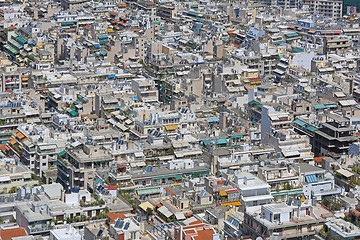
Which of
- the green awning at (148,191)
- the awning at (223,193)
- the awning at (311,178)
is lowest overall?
the green awning at (148,191)

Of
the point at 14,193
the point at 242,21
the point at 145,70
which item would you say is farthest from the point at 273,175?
the point at 242,21

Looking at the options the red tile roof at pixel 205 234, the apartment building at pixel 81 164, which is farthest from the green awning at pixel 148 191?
the red tile roof at pixel 205 234

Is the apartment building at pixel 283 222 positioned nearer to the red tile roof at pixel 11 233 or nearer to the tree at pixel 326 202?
the tree at pixel 326 202

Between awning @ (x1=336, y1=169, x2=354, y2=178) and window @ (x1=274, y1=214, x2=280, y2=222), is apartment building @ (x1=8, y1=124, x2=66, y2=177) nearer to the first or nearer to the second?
awning @ (x1=336, y1=169, x2=354, y2=178)

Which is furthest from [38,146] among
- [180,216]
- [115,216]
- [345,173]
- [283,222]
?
[283,222]

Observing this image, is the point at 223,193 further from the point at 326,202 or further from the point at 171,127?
the point at 171,127

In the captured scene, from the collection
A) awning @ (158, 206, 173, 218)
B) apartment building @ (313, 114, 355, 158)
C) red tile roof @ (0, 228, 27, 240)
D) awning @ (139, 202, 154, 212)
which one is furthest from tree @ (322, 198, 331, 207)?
red tile roof @ (0, 228, 27, 240)

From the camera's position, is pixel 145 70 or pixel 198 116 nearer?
pixel 198 116

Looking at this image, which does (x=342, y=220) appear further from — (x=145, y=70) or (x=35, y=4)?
(x=35, y=4)

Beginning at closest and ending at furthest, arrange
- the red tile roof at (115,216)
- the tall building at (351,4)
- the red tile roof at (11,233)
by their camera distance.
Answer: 1. the red tile roof at (11,233)
2. the red tile roof at (115,216)
3. the tall building at (351,4)
